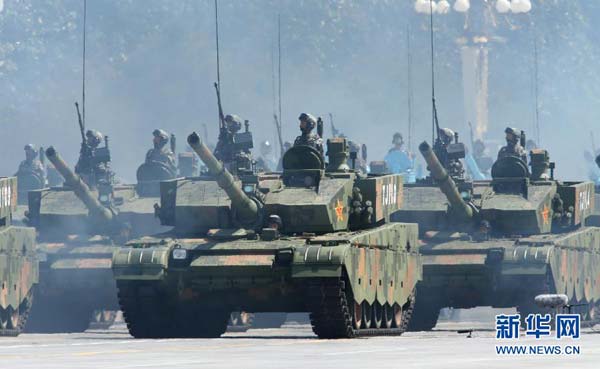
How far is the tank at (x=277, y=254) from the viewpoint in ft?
139

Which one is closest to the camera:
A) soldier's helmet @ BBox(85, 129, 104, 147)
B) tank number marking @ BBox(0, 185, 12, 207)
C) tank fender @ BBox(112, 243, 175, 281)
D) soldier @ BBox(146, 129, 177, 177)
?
tank fender @ BBox(112, 243, 175, 281)

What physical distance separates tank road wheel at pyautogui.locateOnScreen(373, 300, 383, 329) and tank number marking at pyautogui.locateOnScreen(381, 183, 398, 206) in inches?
85.3

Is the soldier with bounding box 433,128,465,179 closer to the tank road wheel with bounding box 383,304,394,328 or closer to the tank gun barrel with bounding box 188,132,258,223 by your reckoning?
the tank road wheel with bounding box 383,304,394,328

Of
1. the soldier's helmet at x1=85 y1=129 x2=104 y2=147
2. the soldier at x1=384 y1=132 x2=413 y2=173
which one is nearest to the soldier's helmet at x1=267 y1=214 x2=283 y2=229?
the soldier's helmet at x1=85 y1=129 x2=104 y2=147

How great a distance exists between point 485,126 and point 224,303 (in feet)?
235

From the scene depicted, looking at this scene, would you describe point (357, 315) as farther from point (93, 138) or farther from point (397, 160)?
point (397, 160)

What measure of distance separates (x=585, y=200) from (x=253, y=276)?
45.5 feet

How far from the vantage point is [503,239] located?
50.8m

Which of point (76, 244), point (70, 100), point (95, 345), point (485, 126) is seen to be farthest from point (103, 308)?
point (485, 126)

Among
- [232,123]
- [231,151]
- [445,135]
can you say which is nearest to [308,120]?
[231,151]

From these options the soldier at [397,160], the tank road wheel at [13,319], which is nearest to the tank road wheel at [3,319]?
the tank road wheel at [13,319]

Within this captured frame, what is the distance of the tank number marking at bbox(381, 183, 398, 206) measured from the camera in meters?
46.9

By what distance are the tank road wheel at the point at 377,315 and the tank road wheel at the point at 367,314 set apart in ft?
0.49

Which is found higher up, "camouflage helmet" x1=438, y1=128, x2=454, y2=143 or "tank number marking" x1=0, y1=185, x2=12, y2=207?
"camouflage helmet" x1=438, y1=128, x2=454, y2=143
